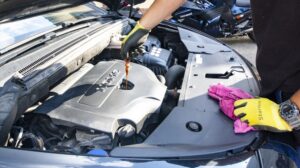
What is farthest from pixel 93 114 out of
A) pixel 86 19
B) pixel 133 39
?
pixel 86 19

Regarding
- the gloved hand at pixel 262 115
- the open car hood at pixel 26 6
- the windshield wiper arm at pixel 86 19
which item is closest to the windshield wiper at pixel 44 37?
the windshield wiper arm at pixel 86 19

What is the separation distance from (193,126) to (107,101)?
0.39m

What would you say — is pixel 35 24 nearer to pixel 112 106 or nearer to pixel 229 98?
pixel 112 106

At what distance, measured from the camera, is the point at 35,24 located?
2.00 meters

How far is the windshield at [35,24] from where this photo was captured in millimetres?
1789

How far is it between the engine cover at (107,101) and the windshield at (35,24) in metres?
0.35

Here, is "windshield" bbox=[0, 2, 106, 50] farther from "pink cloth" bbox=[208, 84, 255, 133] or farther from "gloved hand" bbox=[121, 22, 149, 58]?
"pink cloth" bbox=[208, 84, 255, 133]

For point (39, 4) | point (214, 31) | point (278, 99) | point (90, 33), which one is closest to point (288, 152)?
point (278, 99)

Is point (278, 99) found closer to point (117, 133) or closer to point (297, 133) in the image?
point (297, 133)

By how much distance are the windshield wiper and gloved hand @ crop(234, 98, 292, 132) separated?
979mm

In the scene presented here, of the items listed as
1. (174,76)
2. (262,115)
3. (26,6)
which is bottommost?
(174,76)

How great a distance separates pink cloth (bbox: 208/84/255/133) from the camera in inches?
57.0

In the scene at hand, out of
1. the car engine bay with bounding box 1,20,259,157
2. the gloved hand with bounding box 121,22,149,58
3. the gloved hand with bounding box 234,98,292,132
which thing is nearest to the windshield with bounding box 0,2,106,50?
the car engine bay with bounding box 1,20,259,157

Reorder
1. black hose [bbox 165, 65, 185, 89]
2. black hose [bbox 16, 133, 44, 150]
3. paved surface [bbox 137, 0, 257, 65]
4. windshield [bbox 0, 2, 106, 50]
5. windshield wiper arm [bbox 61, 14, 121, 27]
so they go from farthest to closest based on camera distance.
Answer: paved surface [bbox 137, 0, 257, 65], windshield wiper arm [bbox 61, 14, 121, 27], black hose [bbox 165, 65, 185, 89], windshield [bbox 0, 2, 106, 50], black hose [bbox 16, 133, 44, 150]
